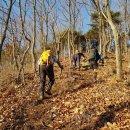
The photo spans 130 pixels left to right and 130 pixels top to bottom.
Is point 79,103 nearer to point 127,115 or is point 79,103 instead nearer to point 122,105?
point 122,105

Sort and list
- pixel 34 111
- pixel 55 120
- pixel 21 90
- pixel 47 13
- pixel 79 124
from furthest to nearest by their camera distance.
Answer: pixel 47 13, pixel 21 90, pixel 34 111, pixel 55 120, pixel 79 124

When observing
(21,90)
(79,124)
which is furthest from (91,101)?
(21,90)

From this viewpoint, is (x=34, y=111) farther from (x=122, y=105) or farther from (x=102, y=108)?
(x=122, y=105)

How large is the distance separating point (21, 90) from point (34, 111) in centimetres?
418

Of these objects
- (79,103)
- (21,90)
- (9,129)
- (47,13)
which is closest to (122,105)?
(79,103)

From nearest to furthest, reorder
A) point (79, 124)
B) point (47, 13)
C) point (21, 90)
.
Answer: point (79, 124)
point (21, 90)
point (47, 13)

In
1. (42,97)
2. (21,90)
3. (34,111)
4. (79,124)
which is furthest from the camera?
(21,90)

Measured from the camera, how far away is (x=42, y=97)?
1007 cm

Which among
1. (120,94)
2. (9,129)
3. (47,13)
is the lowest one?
(9,129)

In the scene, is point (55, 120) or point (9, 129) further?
point (55, 120)

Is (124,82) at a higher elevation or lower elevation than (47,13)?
lower

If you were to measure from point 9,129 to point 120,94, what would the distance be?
387 cm

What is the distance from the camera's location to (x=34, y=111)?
8852 mm

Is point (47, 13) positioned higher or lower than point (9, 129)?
higher
